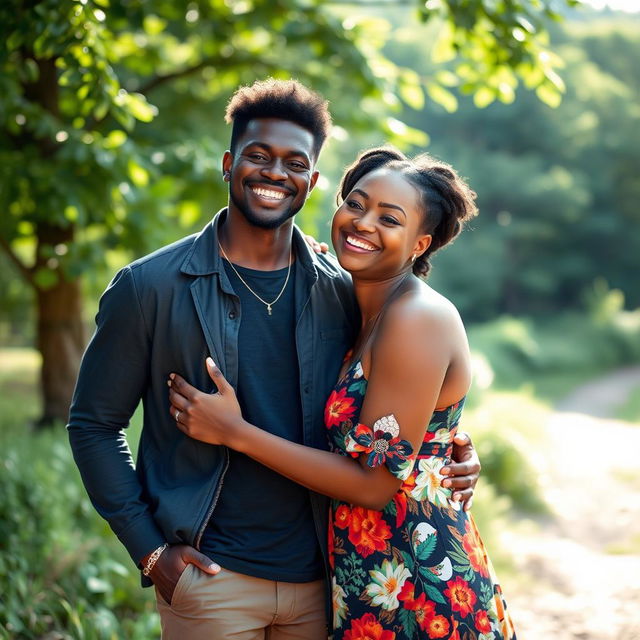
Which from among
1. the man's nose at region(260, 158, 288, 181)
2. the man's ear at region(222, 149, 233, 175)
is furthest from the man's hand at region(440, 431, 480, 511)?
the man's ear at region(222, 149, 233, 175)

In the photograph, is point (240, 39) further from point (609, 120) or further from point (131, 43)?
point (609, 120)

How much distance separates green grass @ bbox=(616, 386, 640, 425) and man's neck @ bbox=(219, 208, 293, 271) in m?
15.0

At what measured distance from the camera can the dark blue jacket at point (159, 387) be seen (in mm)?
2518

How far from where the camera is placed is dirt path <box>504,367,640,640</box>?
5.68 metres

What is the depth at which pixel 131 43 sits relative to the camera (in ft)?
26.3

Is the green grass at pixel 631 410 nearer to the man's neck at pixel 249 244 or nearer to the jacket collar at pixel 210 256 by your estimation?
the jacket collar at pixel 210 256

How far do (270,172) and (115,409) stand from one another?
3.09 ft

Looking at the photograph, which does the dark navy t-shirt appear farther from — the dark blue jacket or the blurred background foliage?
the blurred background foliage

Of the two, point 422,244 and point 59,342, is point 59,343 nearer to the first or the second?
point 59,342

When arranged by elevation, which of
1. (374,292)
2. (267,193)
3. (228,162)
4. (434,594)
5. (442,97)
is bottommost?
(434,594)

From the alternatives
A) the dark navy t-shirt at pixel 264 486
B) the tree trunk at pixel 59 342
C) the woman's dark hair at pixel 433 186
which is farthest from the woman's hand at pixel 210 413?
the tree trunk at pixel 59 342

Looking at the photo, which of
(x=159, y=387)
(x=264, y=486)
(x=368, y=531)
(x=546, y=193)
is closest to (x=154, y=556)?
(x=264, y=486)

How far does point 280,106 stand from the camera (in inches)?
110

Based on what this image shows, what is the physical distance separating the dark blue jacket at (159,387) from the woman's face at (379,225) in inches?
12.0
